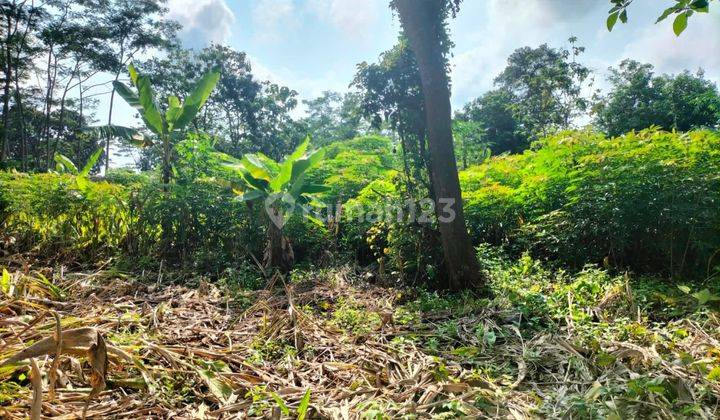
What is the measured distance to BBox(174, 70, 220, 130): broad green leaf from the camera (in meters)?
6.30

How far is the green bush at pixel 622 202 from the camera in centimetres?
341

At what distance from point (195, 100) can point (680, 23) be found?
637 cm

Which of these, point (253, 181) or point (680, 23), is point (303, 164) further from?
point (680, 23)

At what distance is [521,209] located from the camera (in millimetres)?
4781

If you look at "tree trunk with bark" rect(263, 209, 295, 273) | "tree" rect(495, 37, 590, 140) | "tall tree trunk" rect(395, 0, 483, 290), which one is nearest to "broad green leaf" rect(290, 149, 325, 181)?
"tree trunk with bark" rect(263, 209, 295, 273)

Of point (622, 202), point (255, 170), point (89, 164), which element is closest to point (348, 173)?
point (255, 170)

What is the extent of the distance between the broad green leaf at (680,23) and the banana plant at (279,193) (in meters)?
3.99

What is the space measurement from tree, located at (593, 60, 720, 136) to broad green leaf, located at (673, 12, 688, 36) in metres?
18.5

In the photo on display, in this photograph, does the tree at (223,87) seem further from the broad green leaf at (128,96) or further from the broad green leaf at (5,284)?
the broad green leaf at (5,284)

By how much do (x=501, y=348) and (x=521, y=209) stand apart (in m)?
2.85

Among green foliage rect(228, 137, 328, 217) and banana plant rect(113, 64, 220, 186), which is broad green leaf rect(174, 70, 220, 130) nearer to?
banana plant rect(113, 64, 220, 186)

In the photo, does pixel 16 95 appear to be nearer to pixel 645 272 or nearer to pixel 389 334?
pixel 389 334

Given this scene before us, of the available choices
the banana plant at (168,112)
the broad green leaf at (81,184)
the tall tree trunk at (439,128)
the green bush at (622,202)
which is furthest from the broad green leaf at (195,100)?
the green bush at (622,202)

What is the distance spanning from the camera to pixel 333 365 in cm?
220
